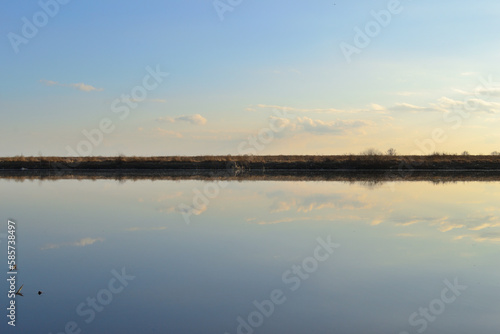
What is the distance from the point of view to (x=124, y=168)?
101 ft

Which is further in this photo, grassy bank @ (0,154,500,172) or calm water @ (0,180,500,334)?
grassy bank @ (0,154,500,172)

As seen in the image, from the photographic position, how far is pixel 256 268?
19.9 feet

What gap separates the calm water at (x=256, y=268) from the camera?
174 inches

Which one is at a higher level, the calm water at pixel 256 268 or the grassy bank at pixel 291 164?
the grassy bank at pixel 291 164

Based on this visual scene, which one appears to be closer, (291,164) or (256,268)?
(256,268)

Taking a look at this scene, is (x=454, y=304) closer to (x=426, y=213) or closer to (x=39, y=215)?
(x=426, y=213)

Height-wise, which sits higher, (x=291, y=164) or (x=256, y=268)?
(x=291, y=164)

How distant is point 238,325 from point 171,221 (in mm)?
5673

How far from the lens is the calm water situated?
4.41 m

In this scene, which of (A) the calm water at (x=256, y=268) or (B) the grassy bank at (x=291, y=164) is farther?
(B) the grassy bank at (x=291, y=164)

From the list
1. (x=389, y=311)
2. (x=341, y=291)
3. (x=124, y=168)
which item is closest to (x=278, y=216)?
(x=341, y=291)

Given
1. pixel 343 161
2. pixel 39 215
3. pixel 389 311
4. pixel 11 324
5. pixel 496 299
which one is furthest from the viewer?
pixel 343 161

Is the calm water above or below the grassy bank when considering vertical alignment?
below

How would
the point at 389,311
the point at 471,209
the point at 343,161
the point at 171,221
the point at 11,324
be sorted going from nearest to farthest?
the point at 11,324, the point at 389,311, the point at 171,221, the point at 471,209, the point at 343,161
